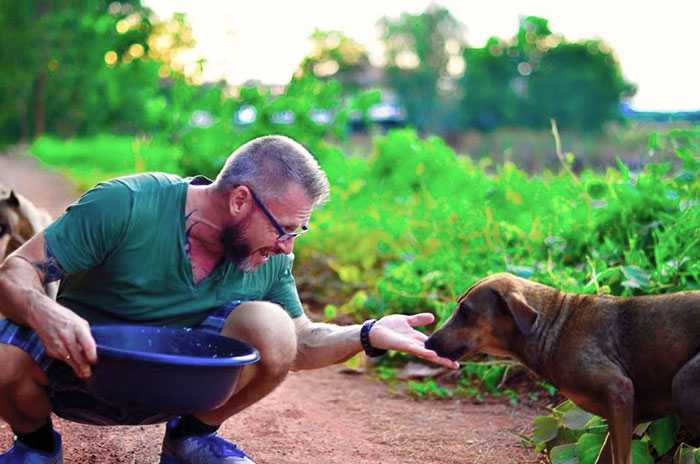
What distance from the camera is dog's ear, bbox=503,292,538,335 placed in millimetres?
3957

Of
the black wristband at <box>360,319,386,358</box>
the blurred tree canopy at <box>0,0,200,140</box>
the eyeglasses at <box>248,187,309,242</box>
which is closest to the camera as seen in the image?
the eyeglasses at <box>248,187,309,242</box>

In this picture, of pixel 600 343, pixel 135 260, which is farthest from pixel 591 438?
pixel 135 260

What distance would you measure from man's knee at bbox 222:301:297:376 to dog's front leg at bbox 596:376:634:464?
121 centimetres

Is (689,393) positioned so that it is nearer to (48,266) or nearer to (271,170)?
(271,170)

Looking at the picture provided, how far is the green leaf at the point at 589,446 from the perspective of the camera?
13.4ft

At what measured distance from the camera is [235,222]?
3.70 metres

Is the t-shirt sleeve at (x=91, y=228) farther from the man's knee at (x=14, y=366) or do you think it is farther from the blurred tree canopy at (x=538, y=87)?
the blurred tree canopy at (x=538, y=87)

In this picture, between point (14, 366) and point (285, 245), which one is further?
point (285, 245)

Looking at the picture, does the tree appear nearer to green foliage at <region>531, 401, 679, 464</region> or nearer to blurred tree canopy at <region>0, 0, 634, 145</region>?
blurred tree canopy at <region>0, 0, 634, 145</region>

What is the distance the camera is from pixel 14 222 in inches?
232

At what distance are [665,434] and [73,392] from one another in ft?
7.76

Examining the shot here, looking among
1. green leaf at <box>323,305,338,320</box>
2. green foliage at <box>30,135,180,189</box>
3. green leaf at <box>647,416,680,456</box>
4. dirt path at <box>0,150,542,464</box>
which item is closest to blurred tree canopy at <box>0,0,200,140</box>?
green foliage at <box>30,135,180,189</box>

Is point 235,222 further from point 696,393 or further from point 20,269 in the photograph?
point 696,393

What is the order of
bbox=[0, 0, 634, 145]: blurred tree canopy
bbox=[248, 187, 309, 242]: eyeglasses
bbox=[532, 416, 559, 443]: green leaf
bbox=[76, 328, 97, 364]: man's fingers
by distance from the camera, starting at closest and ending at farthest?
1. bbox=[76, 328, 97, 364]: man's fingers
2. bbox=[248, 187, 309, 242]: eyeglasses
3. bbox=[532, 416, 559, 443]: green leaf
4. bbox=[0, 0, 634, 145]: blurred tree canopy
